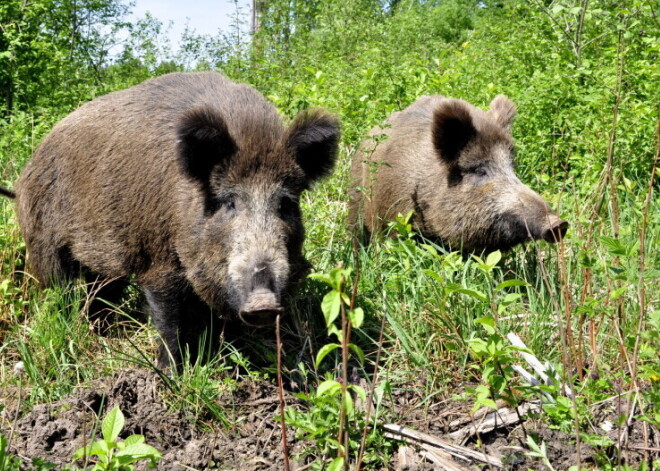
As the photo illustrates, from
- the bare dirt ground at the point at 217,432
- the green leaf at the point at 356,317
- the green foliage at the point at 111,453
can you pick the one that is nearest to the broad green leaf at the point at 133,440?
the green foliage at the point at 111,453

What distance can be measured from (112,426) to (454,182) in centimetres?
400

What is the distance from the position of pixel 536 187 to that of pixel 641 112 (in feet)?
3.85

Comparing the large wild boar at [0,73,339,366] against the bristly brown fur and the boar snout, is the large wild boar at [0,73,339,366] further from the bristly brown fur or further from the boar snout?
the boar snout

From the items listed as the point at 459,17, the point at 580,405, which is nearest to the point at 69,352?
the point at 580,405

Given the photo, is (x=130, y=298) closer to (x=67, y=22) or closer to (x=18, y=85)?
(x=18, y=85)

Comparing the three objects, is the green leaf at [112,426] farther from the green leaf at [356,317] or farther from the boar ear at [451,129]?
the boar ear at [451,129]

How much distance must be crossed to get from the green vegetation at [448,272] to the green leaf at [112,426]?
334 mm

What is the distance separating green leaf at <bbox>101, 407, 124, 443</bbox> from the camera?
2342 millimetres

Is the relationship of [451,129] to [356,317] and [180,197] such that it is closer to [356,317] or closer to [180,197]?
[180,197]

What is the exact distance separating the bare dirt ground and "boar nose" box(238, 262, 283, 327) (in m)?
0.51

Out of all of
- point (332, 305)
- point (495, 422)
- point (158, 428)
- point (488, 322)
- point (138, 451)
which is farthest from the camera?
point (158, 428)

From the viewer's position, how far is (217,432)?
3426 millimetres

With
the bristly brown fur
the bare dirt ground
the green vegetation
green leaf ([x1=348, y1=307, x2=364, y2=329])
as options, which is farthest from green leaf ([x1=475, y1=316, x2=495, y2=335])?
the bristly brown fur

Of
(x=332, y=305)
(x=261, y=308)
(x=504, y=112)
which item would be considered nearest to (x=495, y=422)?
(x=261, y=308)
